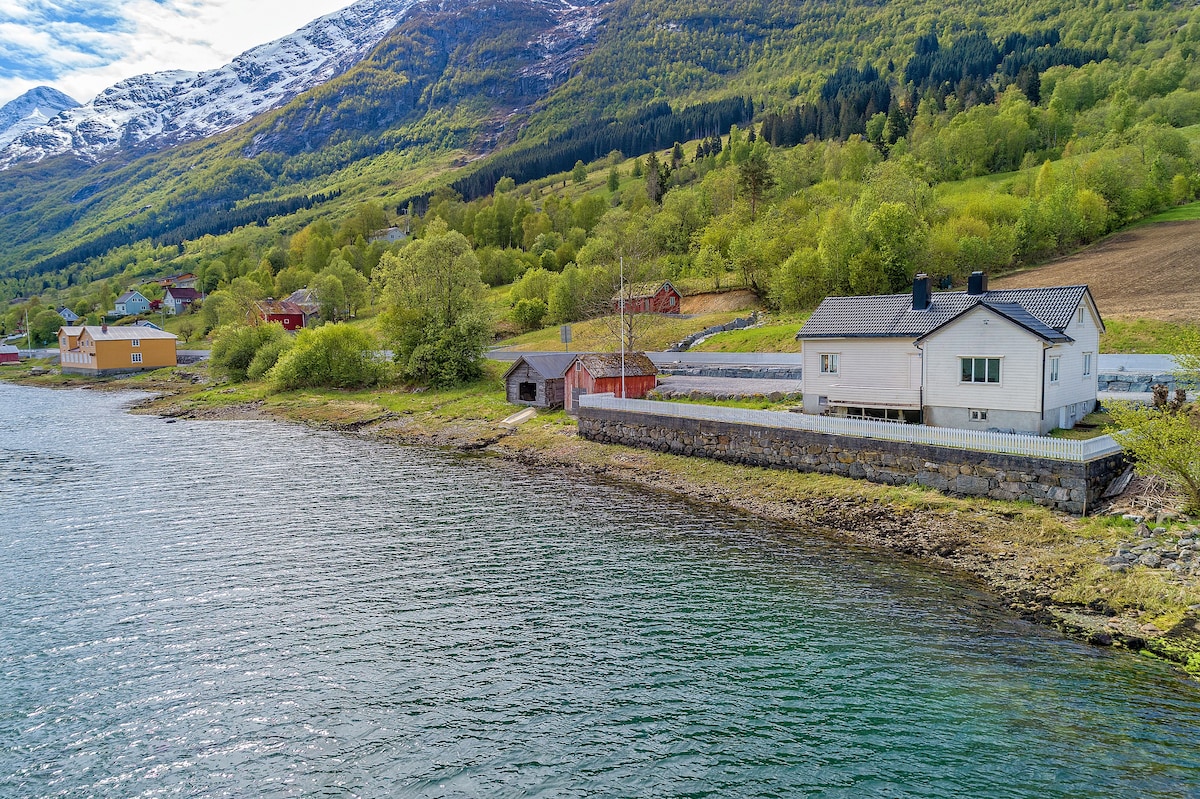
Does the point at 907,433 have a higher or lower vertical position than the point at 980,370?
lower

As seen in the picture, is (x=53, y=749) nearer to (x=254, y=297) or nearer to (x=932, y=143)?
(x=254, y=297)

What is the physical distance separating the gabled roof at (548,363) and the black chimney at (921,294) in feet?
83.1

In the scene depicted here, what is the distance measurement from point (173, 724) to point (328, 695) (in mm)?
3328

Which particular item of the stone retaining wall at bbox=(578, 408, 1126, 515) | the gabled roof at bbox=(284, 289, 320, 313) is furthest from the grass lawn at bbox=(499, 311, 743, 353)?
the gabled roof at bbox=(284, 289, 320, 313)

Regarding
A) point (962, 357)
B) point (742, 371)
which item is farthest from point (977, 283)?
point (742, 371)

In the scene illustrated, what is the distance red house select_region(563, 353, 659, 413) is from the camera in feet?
172

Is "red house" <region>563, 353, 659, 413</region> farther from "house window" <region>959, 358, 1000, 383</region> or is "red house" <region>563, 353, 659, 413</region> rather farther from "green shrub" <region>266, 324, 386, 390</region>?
"green shrub" <region>266, 324, 386, 390</region>

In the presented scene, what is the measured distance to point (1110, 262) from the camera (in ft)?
238

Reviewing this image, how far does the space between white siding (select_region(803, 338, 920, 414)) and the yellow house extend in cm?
11381

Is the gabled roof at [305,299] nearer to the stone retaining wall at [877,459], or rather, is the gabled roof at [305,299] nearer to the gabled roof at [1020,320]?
the stone retaining wall at [877,459]

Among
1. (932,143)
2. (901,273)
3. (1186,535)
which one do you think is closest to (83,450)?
(1186,535)

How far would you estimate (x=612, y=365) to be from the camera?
5394 cm

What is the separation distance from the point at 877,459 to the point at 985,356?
7.30m

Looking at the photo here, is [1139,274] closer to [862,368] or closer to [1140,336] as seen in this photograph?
[1140,336]
